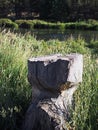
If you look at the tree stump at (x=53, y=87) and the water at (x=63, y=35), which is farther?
the water at (x=63, y=35)

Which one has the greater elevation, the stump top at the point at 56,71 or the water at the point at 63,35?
the stump top at the point at 56,71

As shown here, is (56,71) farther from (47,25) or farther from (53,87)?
(47,25)

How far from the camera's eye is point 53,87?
16.8 ft

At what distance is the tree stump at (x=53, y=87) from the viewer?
16.6 feet

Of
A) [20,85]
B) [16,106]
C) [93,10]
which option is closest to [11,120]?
[16,106]

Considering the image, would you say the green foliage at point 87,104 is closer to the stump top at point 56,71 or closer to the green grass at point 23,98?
the green grass at point 23,98

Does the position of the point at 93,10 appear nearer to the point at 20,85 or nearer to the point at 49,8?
the point at 49,8

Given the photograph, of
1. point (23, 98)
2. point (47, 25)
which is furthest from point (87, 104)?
point (47, 25)

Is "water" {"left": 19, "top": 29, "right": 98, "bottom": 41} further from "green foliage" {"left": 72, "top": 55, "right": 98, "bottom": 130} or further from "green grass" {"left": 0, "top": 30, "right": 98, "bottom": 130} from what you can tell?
"green foliage" {"left": 72, "top": 55, "right": 98, "bottom": 130}

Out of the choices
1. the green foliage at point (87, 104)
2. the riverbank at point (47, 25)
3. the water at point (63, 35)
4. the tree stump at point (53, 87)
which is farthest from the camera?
the riverbank at point (47, 25)

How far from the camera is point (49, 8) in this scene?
222 feet

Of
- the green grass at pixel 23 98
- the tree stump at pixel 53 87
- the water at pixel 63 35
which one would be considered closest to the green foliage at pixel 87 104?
the green grass at pixel 23 98

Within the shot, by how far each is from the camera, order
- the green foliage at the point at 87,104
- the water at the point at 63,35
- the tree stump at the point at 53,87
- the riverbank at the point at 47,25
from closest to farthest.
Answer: the green foliage at the point at 87,104 → the tree stump at the point at 53,87 → the water at the point at 63,35 → the riverbank at the point at 47,25

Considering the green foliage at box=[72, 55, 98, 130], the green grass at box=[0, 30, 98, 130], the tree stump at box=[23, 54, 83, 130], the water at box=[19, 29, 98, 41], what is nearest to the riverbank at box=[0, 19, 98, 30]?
the water at box=[19, 29, 98, 41]
